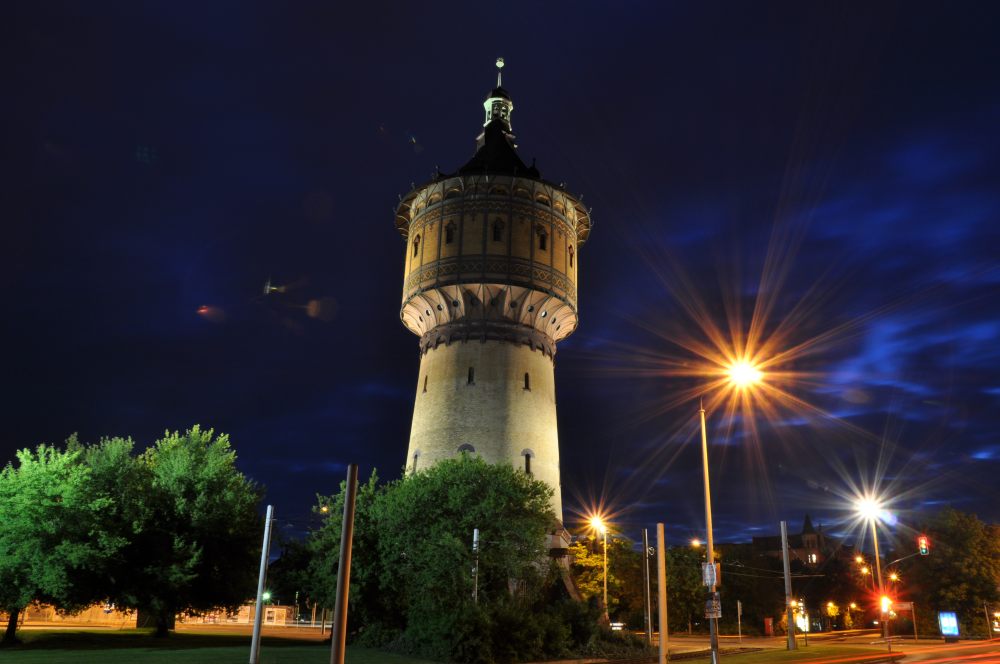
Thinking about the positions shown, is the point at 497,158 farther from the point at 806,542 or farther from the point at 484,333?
the point at 806,542

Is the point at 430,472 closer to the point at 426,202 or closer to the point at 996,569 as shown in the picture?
the point at 426,202

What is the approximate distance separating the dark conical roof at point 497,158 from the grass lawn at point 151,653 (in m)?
31.1

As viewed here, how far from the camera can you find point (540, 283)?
4881 centimetres

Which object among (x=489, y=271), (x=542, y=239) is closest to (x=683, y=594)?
(x=542, y=239)

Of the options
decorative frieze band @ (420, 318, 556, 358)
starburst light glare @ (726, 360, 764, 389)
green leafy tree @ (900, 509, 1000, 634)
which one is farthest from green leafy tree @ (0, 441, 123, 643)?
green leafy tree @ (900, 509, 1000, 634)

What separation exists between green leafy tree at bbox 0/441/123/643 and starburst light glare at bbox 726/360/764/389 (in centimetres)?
2616

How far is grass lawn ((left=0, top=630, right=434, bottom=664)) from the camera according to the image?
84.7 ft

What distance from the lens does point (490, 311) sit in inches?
1908

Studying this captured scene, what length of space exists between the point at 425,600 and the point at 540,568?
8756 mm

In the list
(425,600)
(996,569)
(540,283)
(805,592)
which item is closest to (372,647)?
(425,600)

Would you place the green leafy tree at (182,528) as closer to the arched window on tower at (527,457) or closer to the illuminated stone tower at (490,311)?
the illuminated stone tower at (490,311)

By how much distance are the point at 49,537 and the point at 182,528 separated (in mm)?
5501

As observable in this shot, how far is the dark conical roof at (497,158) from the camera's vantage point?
52.2 meters

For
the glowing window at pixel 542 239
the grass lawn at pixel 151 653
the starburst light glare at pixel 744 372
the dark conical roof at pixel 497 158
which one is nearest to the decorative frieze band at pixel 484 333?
the glowing window at pixel 542 239
